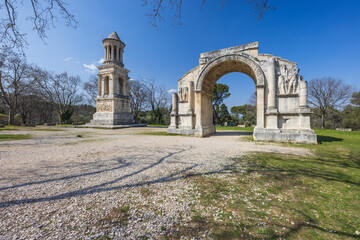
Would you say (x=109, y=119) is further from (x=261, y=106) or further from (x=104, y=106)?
(x=261, y=106)

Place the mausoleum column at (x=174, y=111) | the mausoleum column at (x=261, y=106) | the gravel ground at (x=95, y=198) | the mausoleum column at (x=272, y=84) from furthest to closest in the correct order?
the mausoleum column at (x=174, y=111) → the mausoleum column at (x=261, y=106) → the mausoleum column at (x=272, y=84) → the gravel ground at (x=95, y=198)

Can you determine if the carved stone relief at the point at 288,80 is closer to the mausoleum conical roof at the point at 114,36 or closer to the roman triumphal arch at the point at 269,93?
the roman triumphal arch at the point at 269,93

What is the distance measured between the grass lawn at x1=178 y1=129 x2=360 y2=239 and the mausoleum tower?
18.4 m

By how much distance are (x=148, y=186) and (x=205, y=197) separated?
1.15 metres

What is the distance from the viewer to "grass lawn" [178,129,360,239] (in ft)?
5.71

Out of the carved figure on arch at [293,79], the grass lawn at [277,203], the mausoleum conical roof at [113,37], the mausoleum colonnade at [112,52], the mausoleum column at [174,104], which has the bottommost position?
the grass lawn at [277,203]

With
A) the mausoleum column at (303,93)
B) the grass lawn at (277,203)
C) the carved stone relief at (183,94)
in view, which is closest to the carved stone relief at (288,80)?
the mausoleum column at (303,93)

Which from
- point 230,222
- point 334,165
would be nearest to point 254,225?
point 230,222

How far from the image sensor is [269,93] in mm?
9117

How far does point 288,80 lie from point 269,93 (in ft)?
4.22

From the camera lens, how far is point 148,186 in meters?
2.84

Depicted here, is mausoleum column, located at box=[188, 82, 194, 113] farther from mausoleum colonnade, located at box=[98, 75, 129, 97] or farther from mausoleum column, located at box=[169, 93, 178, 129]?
mausoleum colonnade, located at box=[98, 75, 129, 97]

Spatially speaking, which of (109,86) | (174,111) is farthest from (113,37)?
(174,111)

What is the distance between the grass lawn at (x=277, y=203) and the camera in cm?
174
